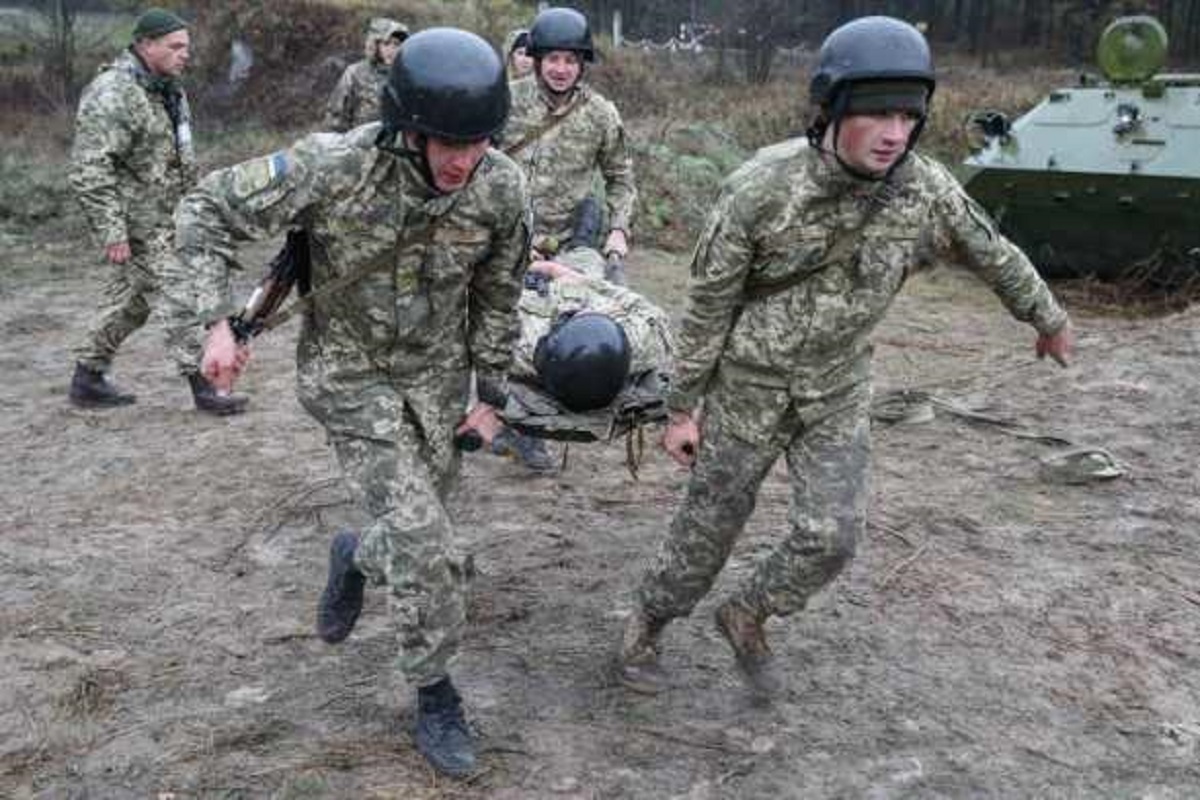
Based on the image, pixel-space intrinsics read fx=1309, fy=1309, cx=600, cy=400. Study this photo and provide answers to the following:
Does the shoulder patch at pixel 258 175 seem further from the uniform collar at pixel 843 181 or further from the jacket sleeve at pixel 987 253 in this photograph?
the jacket sleeve at pixel 987 253

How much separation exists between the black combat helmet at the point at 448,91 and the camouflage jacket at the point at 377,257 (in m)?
0.18

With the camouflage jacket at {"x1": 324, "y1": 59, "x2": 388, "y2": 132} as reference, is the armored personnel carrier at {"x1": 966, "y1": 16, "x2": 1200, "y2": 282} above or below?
below

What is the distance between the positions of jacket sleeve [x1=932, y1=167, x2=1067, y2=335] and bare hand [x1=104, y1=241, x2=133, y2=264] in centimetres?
431

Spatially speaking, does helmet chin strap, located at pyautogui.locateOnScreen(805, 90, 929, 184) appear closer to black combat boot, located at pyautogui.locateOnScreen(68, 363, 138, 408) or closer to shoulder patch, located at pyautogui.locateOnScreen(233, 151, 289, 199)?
shoulder patch, located at pyautogui.locateOnScreen(233, 151, 289, 199)

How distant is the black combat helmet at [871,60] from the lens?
10.9 ft

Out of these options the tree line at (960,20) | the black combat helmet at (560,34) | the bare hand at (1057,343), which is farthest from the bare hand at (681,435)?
the tree line at (960,20)

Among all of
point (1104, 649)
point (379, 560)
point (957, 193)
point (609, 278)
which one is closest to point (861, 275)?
point (957, 193)

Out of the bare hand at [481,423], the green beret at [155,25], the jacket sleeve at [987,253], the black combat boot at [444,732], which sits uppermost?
the green beret at [155,25]

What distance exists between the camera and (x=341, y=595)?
13.4ft

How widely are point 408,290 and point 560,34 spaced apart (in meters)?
2.73

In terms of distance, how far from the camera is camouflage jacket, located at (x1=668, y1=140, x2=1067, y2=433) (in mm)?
3525

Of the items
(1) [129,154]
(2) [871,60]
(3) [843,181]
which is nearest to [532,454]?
(1) [129,154]

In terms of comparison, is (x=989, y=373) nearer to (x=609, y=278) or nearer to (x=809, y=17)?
(x=609, y=278)

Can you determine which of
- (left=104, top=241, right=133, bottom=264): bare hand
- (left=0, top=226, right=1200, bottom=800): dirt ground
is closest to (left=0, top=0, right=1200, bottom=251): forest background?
(left=104, top=241, right=133, bottom=264): bare hand
